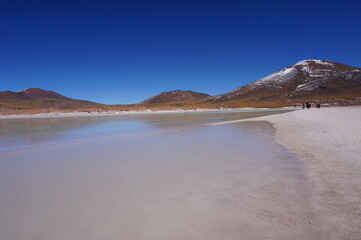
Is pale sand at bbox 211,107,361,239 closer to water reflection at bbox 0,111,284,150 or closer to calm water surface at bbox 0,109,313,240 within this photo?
calm water surface at bbox 0,109,313,240

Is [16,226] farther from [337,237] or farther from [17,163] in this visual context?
[17,163]

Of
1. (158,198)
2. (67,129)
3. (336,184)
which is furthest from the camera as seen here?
(67,129)

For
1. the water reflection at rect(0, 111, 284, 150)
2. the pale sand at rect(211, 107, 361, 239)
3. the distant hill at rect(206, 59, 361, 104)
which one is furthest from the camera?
the distant hill at rect(206, 59, 361, 104)

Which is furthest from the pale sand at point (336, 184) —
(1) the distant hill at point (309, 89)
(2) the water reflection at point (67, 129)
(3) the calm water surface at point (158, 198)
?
(1) the distant hill at point (309, 89)

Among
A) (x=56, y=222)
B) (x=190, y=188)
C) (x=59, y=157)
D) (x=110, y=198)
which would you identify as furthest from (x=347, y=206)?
(x=59, y=157)

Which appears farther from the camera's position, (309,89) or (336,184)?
(309,89)

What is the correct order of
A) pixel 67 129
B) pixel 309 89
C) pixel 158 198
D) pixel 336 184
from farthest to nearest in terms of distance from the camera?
pixel 309 89 < pixel 67 129 < pixel 336 184 < pixel 158 198

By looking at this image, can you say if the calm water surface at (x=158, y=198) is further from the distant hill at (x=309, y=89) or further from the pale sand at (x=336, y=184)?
the distant hill at (x=309, y=89)

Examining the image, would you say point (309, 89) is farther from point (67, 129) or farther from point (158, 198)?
point (158, 198)

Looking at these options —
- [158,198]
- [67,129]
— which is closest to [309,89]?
[67,129]

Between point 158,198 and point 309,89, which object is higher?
point 309,89

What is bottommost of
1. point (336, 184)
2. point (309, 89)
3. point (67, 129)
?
point (336, 184)

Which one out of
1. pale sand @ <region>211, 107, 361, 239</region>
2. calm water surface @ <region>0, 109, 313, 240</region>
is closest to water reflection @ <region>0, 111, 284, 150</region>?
calm water surface @ <region>0, 109, 313, 240</region>

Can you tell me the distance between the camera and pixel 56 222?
3436 mm
